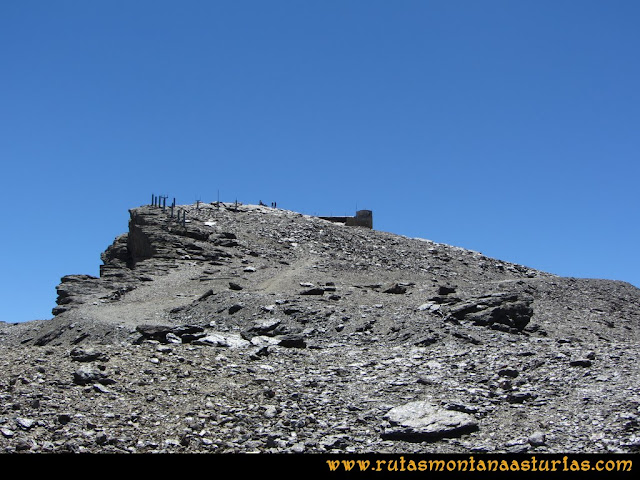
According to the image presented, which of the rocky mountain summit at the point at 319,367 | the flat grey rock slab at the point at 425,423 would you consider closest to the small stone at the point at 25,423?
the rocky mountain summit at the point at 319,367

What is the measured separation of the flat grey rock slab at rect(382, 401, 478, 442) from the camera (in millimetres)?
14956

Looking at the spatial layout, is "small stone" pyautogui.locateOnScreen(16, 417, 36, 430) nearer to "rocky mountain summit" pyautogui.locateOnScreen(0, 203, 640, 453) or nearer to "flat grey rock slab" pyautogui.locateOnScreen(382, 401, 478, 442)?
"rocky mountain summit" pyautogui.locateOnScreen(0, 203, 640, 453)

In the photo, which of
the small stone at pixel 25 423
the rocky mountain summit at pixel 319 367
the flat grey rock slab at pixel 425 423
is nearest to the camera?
the small stone at pixel 25 423

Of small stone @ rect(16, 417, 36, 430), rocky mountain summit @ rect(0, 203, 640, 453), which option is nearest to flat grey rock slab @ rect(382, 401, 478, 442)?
rocky mountain summit @ rect(0, 203, 640, 453)

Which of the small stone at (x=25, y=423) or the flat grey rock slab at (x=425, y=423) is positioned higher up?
the flat grey rock slab at (x=425, y=423)

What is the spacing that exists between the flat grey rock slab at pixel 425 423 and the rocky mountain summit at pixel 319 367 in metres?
0.04

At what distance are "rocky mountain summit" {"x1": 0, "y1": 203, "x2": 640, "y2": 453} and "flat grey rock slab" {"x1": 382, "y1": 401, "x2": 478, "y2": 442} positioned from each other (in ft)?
0.12

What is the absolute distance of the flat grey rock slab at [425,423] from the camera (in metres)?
15.0

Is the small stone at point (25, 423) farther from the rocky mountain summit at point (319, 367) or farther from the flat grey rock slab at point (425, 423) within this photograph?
the flat grey rock slab at point (425, 423)

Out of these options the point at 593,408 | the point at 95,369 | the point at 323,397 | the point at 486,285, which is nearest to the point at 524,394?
the point at 593,408

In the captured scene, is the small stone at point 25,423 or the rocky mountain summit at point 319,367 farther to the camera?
the rocky mountain summit at point 319,367

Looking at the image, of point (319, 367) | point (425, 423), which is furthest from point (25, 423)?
A: point (319, 367)
